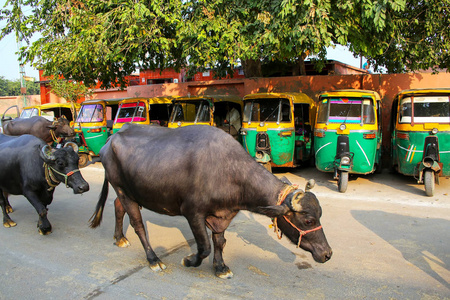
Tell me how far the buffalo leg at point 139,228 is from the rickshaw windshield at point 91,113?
8453mm

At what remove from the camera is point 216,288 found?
3.68m

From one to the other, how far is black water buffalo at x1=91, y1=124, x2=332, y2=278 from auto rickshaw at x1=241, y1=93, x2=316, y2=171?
497 centimetres

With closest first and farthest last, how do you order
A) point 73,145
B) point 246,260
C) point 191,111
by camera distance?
point 246,260
point 73,145
point 191,111

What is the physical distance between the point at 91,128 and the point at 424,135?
32.3ft

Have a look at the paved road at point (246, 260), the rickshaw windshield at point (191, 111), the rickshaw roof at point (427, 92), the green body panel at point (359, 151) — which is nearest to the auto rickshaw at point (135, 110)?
the rickshaw windshield at point (191, 111)

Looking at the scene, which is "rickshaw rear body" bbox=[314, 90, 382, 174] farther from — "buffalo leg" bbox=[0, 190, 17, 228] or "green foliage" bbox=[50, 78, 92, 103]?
"green foliage" bbox=[50, 78, 92, 103]

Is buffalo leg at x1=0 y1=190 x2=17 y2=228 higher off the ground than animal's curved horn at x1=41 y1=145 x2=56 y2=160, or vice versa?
animal's curved horn at x1=41 y1=145 x2=56 y2=160

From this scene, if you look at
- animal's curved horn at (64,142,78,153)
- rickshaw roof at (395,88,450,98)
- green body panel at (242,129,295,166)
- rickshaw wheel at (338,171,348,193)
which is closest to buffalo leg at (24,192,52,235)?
animal's curved horn at (64,142,78,153)

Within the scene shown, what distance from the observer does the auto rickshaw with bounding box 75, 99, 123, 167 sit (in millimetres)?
12109

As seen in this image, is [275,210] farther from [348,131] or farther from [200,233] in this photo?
[348,131]

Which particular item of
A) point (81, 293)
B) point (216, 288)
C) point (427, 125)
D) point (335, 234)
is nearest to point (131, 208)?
point (81, 293)

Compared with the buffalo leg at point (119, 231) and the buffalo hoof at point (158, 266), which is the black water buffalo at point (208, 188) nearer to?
the buffalo hoof at point (158, 266)

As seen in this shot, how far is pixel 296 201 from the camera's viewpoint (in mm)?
3361

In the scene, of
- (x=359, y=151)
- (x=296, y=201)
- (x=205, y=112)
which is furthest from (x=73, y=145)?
(x=359, y=151)
